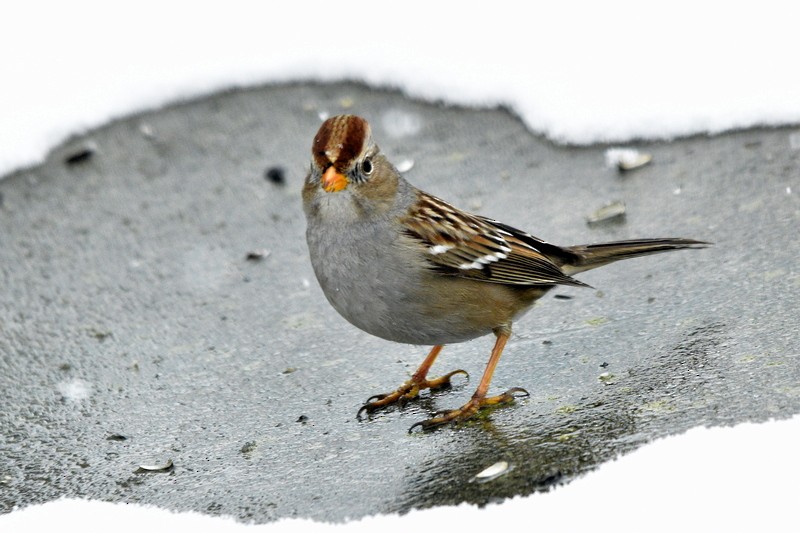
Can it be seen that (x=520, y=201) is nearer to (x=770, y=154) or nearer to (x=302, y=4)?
(x=770, y=154)

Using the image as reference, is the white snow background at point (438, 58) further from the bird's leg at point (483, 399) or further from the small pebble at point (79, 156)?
the bird's leg at point (483, 399)

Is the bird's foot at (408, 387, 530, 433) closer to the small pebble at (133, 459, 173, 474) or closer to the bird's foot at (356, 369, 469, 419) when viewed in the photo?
the bird's foot at (356, 369, 469, 419)

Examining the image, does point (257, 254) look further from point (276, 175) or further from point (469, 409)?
point (469, 409)

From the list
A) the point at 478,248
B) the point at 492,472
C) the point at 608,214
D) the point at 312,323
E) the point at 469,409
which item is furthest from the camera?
the point at 608,214

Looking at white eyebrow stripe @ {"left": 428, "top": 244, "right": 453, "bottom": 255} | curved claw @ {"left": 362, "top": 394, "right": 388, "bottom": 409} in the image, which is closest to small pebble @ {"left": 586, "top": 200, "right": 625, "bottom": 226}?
white eyebrow stripe @ {"left": 428, "top": 244, "right": 453, "bottom": 255}

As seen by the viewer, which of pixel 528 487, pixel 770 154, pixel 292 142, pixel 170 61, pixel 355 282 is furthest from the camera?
pixel 170 61

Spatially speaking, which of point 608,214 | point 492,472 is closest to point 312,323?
point 608,214

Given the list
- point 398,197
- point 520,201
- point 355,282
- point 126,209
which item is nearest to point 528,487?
point 355,282
